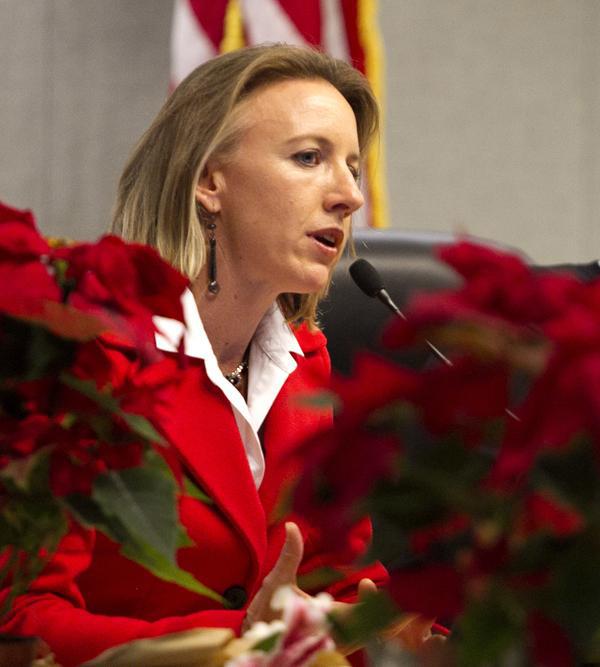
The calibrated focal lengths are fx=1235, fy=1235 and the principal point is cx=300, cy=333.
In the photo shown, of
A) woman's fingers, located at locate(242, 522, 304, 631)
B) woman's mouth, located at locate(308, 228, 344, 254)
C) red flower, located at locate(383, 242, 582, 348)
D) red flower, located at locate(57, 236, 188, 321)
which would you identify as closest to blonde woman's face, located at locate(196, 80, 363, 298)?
woman's mouth, located at locate(308, 228, 344, 254)

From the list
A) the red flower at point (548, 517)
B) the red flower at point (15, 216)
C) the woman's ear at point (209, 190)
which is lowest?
the woman's ear at point (209, 190)

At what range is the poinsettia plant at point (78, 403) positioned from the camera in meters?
0.58

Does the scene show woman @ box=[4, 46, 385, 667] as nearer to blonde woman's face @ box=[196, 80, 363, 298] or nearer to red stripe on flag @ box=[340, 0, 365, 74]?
blonde woman's face @ box=[196, 80, 363, 298]

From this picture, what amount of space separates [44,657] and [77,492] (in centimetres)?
16

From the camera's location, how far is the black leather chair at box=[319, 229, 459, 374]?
203 centimetres

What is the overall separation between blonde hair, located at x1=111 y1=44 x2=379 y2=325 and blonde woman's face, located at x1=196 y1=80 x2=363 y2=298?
3 cm

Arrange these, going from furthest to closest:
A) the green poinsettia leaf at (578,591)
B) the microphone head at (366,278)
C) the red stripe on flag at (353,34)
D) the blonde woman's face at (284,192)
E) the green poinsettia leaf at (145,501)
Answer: the red stripe on flag at (353,34) → the blonde woman's face at (284,192) → the microphone head at (366,278) → the green poinsettia leaf at (145,501) → the green poinsettia leaf at (578,591)

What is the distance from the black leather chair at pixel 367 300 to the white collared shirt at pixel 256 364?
264 mm

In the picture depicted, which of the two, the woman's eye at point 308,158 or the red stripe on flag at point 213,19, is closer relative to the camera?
the woman's eye at point 308,158

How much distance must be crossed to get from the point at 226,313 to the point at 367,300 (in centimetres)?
43

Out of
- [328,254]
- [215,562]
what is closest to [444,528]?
[215,562]

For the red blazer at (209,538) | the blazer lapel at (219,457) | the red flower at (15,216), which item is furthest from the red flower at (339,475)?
the blazer lapel at (219,457)

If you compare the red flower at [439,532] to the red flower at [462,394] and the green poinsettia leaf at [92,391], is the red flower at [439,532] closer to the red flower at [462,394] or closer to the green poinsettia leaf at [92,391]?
the red flower at [462,394]

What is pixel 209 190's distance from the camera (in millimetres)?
1692
